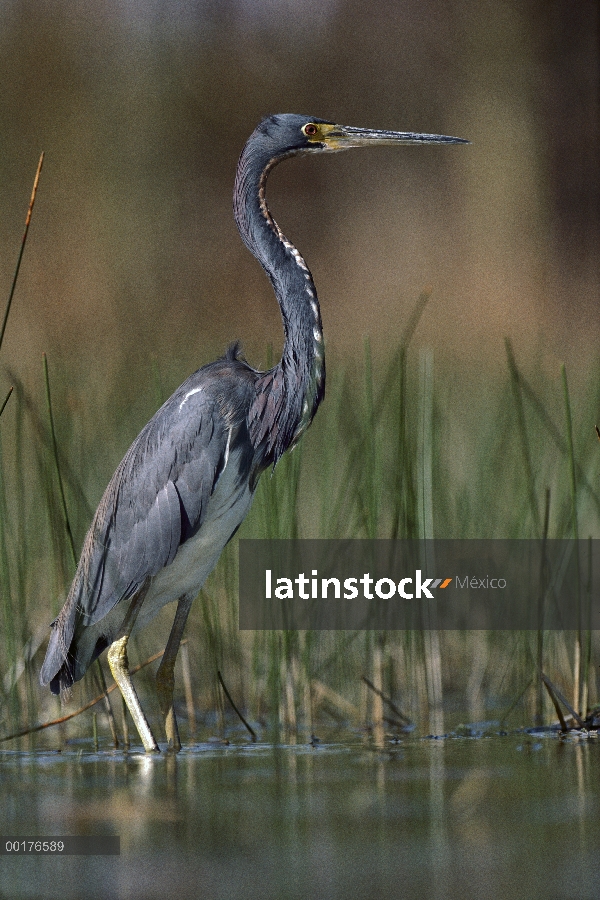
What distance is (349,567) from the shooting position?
2.20 m

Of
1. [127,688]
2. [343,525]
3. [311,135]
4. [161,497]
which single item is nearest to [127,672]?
[127,688]

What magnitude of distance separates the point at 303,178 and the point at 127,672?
1258mm

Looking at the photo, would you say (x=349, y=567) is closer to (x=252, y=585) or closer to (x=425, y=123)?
(x=252, y=585)

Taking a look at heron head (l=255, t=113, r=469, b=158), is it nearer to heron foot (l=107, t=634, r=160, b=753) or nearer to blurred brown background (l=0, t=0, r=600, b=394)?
blurred brown background (l=0, t=0, r=600, b=394)

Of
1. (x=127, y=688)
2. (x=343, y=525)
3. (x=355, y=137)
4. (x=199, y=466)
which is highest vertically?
(x=355, y=137)

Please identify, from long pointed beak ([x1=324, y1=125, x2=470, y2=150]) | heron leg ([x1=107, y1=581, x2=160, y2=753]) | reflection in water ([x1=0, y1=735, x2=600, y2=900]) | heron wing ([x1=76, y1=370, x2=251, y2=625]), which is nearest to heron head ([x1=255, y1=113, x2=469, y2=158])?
long pointed beak ([x1=324, y1=125, x2=470, y2=150])

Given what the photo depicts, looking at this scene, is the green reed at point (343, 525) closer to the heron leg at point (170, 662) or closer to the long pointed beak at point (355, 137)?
the heron leg at point (170, 662)

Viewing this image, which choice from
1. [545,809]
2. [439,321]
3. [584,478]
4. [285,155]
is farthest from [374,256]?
[545,809]

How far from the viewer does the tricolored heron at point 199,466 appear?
2164 millimetres

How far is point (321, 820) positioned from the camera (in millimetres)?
1565

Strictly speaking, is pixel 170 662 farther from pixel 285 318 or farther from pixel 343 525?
pixel 285 318

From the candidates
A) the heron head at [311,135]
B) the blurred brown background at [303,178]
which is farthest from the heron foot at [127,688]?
the heron head at [311,135]

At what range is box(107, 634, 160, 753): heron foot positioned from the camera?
209 centimetres

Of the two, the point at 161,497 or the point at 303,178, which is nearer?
the point at 161,497
